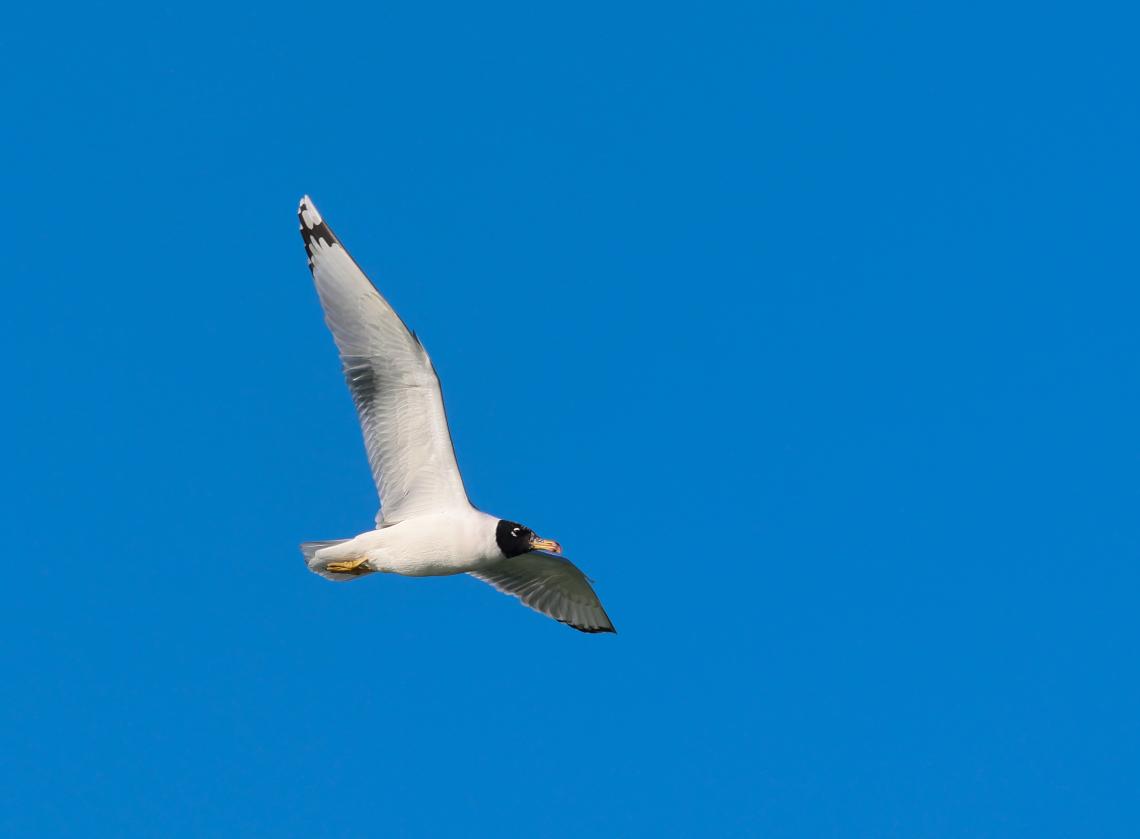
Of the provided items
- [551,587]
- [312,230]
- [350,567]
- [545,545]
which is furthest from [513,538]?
[312,230]

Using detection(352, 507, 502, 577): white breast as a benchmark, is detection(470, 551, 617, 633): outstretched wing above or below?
above

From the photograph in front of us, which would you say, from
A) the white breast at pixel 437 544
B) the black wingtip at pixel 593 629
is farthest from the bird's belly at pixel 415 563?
the black wingtip at pixel 593 629

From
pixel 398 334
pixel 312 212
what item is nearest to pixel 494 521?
pixel 398 334

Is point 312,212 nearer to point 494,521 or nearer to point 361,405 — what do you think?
point 361,405

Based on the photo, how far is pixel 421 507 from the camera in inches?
594

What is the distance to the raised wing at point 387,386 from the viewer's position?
1477cm

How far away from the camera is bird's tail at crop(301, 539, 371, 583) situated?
15.1 meters

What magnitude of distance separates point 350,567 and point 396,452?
1052mm

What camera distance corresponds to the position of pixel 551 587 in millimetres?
16969

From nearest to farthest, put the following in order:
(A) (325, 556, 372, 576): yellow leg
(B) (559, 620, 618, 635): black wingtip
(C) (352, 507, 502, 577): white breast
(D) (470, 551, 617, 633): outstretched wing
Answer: (C) (352, 507, 502, 577): white breast → (A) (325, 556, 372, 576): yellow leg → (D) (470, 551, 617, 633): outstretched wing → (B) (559, 620, 618, 635): black wingtip

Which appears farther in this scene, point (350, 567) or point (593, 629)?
point (593, 629)

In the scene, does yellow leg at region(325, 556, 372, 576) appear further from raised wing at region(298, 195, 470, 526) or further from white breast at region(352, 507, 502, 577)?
raised wing at region(298, 195, 470, 526)

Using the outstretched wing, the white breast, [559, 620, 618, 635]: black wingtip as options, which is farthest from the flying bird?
[559, 620, 618, 635]: black wingtip

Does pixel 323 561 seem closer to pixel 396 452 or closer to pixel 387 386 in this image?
pixel 396 452
